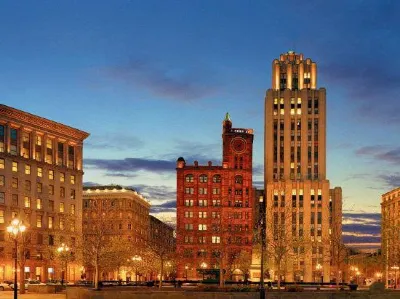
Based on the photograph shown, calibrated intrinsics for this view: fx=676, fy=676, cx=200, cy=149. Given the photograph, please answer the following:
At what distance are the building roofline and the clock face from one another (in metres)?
58.2

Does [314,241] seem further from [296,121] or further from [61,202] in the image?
[61,202]

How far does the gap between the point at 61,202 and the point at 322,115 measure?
284 feet

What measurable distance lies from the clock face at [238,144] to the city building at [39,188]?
6077cm

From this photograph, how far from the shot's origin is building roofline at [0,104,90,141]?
12797 cm

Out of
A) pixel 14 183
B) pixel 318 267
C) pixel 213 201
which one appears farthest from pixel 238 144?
pixel 14 183

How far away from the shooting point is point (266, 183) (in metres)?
197

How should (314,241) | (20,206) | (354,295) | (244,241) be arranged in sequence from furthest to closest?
(244,241) < (314,241) < (20,206) < (354,295)

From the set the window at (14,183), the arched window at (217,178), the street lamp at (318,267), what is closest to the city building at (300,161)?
the street lamp at (318,267)

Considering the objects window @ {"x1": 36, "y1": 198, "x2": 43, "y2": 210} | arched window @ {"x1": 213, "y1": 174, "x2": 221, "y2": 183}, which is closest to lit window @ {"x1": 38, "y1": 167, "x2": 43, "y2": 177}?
window @ {"x1": 36, "y1": 198, "x2": 43, "y2": 210}

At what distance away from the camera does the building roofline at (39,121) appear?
12797 cm

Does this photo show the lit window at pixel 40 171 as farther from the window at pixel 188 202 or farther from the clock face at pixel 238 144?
the clock face at pixel 238 144

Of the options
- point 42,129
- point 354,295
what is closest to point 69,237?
point 42,129

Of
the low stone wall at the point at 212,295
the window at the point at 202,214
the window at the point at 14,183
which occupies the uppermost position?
the window at the point at 14,183

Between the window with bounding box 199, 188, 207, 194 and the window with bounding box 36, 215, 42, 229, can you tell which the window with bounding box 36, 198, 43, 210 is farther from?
the window with bounding box 199, 188, 207, 194
